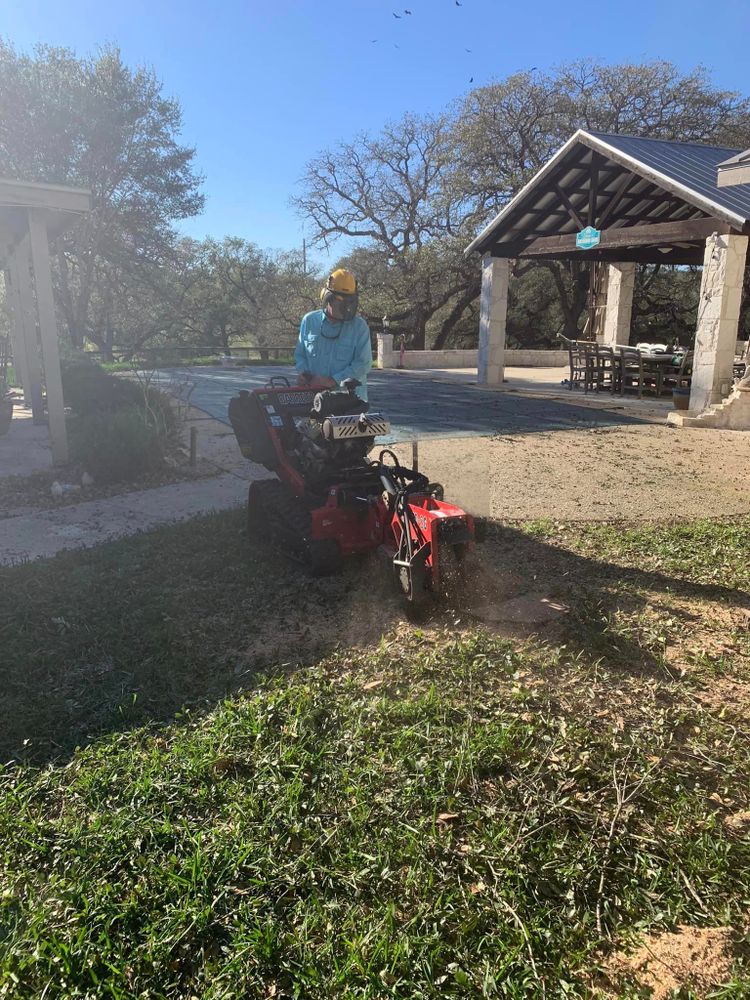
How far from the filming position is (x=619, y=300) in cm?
1784

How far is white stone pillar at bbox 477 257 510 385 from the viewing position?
16031 millimetres

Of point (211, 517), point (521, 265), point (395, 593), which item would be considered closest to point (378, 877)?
Answer: point (395, 593)

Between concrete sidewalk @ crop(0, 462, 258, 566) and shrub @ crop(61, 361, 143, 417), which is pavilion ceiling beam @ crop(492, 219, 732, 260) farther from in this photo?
shrub @ crop(61, 361, 143, 417)

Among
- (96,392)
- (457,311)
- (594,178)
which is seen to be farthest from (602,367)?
(457,311)

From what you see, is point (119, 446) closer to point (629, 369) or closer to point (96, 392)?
point (96, 392)

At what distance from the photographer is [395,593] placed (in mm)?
4066

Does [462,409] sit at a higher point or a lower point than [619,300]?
lower

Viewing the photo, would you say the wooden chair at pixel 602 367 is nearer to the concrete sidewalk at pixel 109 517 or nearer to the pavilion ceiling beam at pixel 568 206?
the pavilion ceiling beam at pixel 568 206

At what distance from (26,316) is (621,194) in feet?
34.7

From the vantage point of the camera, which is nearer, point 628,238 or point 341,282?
point 341,282

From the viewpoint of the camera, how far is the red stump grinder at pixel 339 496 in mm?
3557

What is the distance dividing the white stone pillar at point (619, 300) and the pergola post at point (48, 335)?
46.3 ft

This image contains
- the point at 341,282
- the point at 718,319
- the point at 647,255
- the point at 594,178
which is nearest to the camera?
the point at 341,282

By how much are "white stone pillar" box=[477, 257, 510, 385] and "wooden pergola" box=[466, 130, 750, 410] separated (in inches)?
0.9
